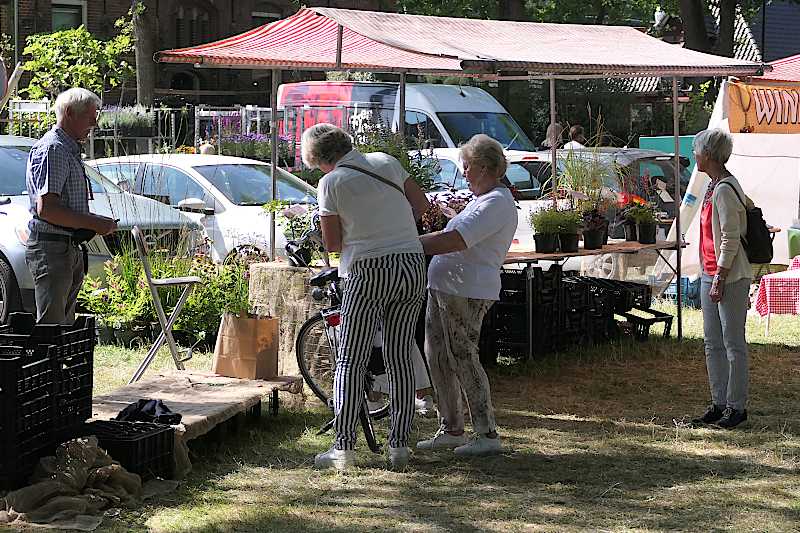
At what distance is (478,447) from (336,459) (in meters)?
0.80

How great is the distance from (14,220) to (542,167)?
20.3 ft

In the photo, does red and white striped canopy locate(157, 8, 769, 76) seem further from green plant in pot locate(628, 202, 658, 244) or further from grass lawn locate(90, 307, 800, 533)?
grass lawn locate(90, 307, 800, 533)

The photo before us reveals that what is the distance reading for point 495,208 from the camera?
253 inches

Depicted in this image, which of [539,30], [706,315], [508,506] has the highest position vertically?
[539,30]

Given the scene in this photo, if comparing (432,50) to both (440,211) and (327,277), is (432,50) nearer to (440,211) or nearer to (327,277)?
(440,211)

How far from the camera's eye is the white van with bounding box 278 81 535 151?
59.6 ft

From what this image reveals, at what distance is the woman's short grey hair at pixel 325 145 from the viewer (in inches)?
246

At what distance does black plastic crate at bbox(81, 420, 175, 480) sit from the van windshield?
12.1 m

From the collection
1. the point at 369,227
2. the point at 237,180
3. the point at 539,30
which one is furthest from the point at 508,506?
the point at 237,180

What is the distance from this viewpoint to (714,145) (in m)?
7.16

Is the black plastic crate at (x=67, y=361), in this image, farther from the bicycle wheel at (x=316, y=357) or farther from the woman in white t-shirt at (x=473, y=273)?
the bicycle wheel at (x=316, y=357)

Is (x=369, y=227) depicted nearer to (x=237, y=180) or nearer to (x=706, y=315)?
(x=706, y=315)

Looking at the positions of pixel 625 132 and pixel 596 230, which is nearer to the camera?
pixel 596 230

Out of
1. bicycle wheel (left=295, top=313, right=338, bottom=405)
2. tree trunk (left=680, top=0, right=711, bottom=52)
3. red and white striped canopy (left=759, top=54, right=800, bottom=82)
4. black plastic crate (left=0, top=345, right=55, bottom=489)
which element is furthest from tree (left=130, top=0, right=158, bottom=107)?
black plastic crate (left=0, top=345, right=55, bottom=489)
